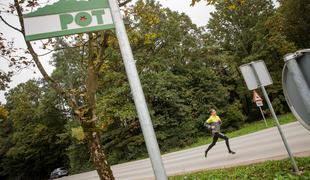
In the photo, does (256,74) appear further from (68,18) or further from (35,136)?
(35,136)

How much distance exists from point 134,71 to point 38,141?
137ft

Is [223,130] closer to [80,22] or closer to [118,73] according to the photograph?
[118,73]

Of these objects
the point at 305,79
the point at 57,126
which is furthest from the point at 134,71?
the point at 57,126

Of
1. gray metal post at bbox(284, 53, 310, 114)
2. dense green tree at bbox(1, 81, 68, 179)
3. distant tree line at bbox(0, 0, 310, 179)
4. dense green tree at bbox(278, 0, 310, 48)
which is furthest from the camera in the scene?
dense green tree at bbox(1, 81, 68, 179)

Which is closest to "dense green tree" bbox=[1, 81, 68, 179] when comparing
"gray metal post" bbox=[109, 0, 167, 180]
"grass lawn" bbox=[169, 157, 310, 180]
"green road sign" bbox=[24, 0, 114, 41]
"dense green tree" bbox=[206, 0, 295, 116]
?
"dense green tree" bbox=[206, 0, 295, 116]

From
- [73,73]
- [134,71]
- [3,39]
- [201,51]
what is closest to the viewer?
[134,71]

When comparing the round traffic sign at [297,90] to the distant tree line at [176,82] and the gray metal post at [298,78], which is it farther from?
the distant tree line at [176,82]

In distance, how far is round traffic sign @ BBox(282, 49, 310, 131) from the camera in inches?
77.8

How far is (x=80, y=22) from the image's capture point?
2.30 m

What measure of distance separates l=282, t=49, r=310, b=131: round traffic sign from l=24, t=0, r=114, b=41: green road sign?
1502 mm

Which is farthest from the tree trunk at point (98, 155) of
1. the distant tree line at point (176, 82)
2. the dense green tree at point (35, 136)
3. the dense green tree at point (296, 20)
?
the dense green tree at point (35, 136)

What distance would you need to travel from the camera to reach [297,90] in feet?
6.77

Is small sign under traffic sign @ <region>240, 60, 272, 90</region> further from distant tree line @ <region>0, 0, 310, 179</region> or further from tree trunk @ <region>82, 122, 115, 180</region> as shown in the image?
distant tree line @ <region>0, 0, 310, 179</region>

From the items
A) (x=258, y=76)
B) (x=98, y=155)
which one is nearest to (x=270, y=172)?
(x=258, y=76)
